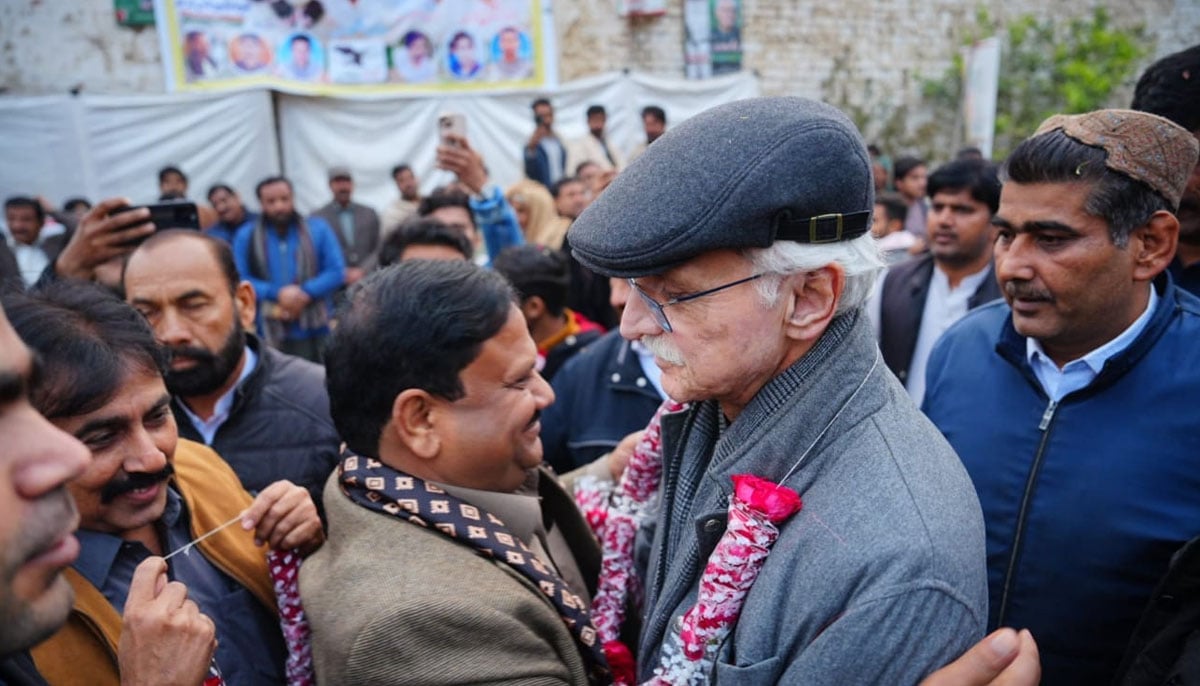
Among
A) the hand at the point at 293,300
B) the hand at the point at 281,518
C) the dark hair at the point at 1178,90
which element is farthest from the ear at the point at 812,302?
the hand at the point at 293,300

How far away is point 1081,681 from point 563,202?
24.0ft

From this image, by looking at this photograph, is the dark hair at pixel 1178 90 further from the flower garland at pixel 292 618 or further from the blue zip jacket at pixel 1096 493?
the flower garland at pixel 292 618

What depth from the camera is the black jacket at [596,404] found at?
11.0ft

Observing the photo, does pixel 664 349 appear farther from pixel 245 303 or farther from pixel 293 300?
pixel 293 300

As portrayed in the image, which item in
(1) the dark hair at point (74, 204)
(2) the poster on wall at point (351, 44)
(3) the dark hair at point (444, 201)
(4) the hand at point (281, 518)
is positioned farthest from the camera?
(2) the poster on wall at point (351, 44)

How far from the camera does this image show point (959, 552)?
1.34 meters

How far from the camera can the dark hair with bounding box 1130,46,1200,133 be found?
2.64 meters

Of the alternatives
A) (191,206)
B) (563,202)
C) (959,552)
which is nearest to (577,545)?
(959,552)

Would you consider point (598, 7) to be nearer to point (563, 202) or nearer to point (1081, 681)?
point (563, 202)

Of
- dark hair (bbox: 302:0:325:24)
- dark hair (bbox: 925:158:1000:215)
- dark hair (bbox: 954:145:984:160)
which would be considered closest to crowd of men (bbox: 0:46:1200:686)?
dark hair (bbox: 925:158:1000:215)

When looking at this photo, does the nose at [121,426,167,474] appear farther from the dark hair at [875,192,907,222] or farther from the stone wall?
the stone wall

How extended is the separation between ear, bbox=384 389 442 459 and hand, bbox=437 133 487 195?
3.50 m

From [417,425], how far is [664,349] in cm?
66

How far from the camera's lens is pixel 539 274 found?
4047 millimetres
